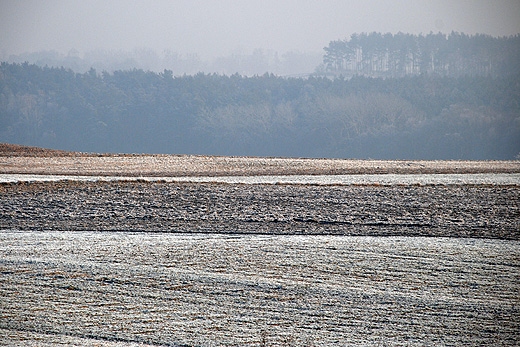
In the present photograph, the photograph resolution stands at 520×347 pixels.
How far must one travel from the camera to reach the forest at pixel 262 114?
7031cm

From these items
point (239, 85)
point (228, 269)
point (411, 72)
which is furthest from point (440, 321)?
point (411, 72)

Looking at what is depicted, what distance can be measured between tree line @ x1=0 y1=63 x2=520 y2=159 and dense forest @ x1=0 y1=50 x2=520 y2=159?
129 mm

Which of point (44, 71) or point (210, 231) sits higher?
point (44, 71)

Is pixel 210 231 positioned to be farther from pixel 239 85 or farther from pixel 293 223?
pixel 239 85

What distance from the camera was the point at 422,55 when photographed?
95625mm

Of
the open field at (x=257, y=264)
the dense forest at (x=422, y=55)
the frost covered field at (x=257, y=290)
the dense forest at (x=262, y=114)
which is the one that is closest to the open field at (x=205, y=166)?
the open field at (x=257, y=264)

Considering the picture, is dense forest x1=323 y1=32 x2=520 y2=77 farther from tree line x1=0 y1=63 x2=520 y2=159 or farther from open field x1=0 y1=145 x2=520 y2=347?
open field x1=0 y1=145 x2=520 y2=347

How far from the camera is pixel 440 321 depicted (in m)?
7.62

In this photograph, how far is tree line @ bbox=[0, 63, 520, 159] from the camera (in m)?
70.3

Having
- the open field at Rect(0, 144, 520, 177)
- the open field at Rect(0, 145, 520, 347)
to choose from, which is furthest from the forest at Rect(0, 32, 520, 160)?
the open field at Rect(0, 145, 520, 347)

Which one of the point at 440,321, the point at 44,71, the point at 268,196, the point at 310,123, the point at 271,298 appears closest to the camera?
the point at 440,321

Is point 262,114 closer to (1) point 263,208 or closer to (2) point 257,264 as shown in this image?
(1) point 263,208

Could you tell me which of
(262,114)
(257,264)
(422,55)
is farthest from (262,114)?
(257,264)

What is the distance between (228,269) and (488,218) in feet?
21.6
